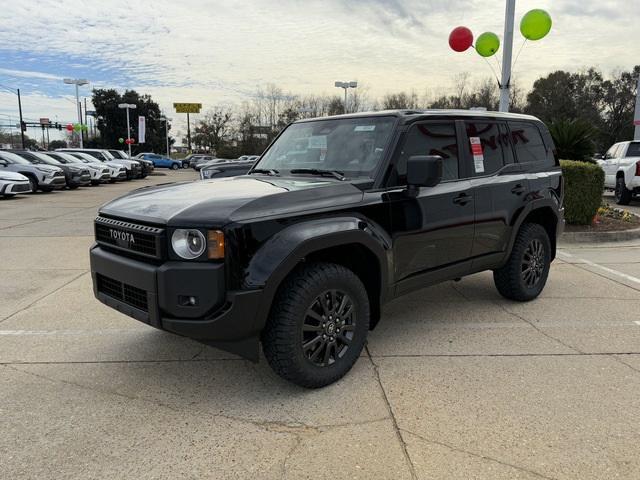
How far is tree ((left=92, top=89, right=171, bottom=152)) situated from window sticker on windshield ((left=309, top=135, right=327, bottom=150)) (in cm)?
7292

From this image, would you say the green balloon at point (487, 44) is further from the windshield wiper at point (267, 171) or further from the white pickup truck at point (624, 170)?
the windshield wiper at point (267, 171)

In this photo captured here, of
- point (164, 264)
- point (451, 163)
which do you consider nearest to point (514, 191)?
point (451, 163)

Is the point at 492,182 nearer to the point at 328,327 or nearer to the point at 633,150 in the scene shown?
the point at 328,327

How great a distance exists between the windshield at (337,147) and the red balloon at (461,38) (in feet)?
30.0

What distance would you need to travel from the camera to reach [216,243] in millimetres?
2836

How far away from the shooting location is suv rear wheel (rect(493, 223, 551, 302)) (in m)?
4.96

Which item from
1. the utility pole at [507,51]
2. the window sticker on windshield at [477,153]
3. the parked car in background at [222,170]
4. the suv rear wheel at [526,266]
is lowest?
the suv rear wheel at [526,266]

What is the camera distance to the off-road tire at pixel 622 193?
14.1 metres

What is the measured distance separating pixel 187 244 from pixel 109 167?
25412mm

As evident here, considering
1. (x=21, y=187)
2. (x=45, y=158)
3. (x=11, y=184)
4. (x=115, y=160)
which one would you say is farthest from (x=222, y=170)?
(x=115, y=160)

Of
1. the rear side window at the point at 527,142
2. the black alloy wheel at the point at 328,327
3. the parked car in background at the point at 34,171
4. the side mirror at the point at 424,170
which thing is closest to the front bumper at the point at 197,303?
the black alloy wheel at the point at 328,327

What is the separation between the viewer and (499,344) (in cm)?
418

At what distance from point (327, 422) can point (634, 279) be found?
5192mm

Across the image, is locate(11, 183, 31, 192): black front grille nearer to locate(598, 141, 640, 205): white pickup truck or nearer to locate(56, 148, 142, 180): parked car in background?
locate(56, 148, 142, 180): parked car in background
